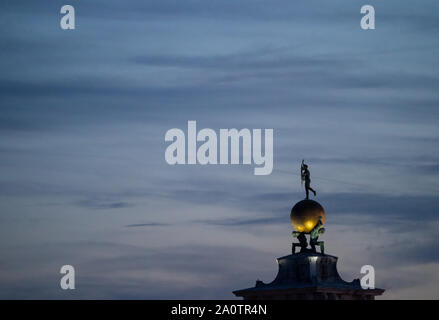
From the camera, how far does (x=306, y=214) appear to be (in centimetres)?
11350

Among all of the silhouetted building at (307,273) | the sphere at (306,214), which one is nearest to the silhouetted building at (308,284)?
the silhouetted building at (307,273)

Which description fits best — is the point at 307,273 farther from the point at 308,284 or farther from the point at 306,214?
the point at 306,214

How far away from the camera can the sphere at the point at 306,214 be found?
114 m

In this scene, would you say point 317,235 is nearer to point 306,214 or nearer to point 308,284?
point 306,214

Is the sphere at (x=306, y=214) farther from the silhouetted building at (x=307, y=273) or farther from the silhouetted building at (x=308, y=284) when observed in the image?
the silhouetted building at (x=308, y=284)

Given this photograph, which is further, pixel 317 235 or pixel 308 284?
pixel 317 235

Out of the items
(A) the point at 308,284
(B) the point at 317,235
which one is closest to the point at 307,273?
(A) the point at 308,284

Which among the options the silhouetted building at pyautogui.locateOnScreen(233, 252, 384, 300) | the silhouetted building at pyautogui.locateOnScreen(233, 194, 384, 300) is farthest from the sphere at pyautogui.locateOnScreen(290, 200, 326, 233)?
the silhouetted building at pyautogui.locateOnScreen(233, 252, 384, 300)

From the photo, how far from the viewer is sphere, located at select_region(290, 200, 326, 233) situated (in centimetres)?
11356

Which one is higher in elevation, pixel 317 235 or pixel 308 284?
pixel 317 235
